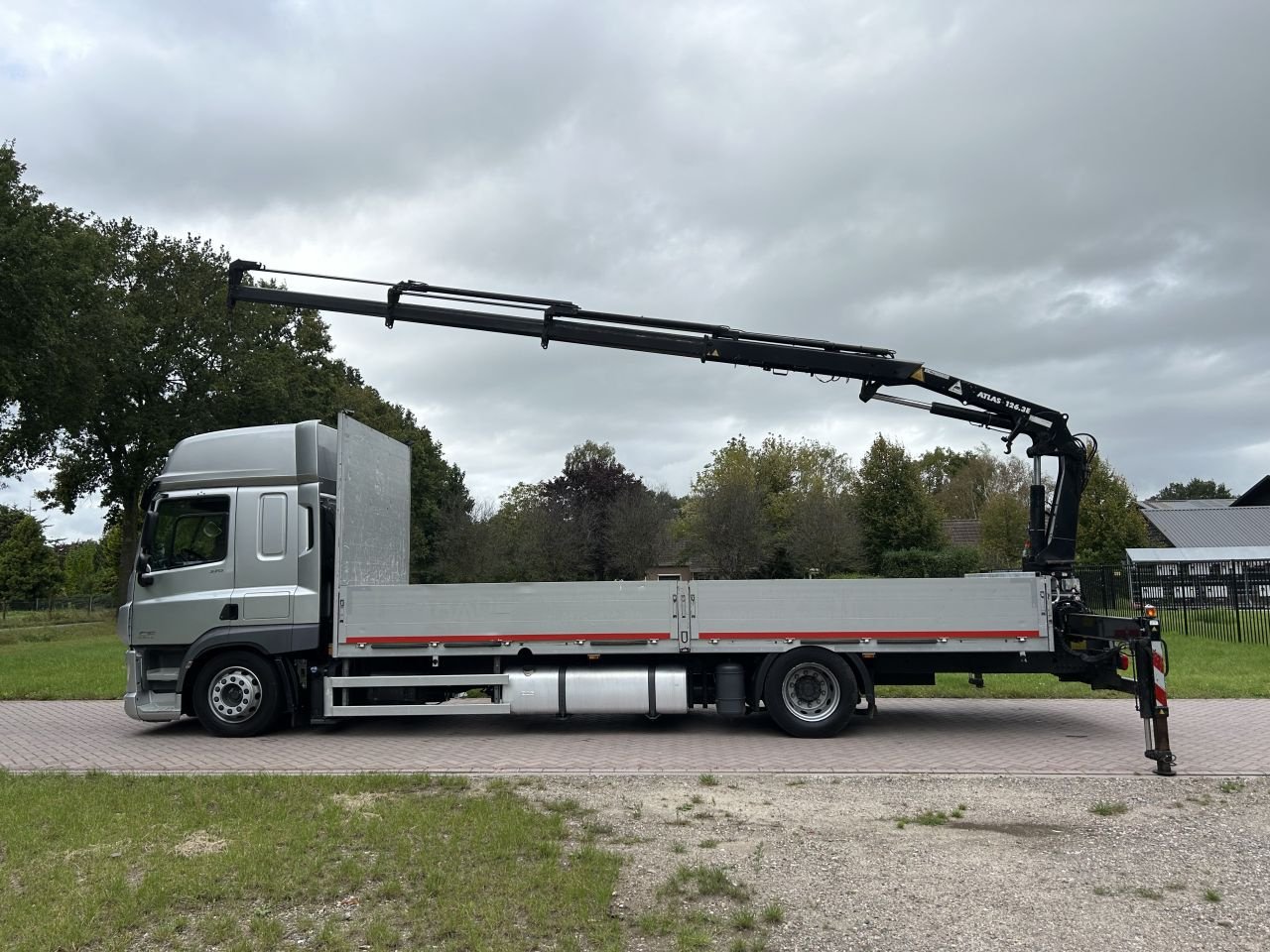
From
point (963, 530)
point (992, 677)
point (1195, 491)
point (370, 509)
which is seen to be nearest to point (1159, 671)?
point (992, 677)

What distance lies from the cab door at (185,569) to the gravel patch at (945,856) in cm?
472

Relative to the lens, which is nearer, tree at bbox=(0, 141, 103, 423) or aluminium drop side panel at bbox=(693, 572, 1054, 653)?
aluminium drop side panel at bbox=(693, 572, 1054, 653)

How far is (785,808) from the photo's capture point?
696 cm

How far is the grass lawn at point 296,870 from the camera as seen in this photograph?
4465 millimetres

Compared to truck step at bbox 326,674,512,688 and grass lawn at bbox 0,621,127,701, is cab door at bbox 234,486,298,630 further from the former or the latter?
grass lawn at bbox 0,621,127,701

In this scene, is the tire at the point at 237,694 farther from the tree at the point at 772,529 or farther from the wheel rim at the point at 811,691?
the tree at the point at 772,529

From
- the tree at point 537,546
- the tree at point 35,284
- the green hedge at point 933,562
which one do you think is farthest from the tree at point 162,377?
the green hedge at point 933,562

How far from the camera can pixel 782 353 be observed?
1115 cm

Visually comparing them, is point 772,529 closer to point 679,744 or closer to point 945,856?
point 679,744

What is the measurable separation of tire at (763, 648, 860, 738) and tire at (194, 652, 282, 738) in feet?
17.6

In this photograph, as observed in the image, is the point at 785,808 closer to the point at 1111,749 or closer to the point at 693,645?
the point at 693,645

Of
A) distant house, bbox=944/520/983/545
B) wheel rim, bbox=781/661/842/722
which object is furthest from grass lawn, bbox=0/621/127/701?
distant house, bbox=944/520/983/545

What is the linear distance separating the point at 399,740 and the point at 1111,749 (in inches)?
286

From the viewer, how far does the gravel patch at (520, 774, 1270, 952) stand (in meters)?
4.56
